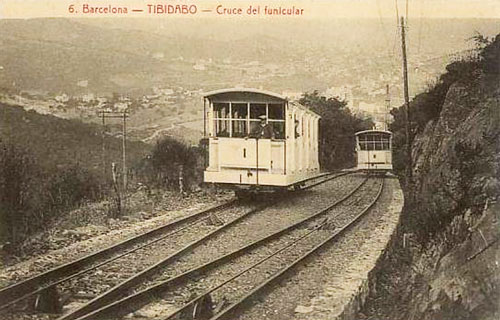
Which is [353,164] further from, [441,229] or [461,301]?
[461,301]

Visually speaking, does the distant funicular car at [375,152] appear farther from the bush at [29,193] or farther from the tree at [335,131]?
the bush at [29,193]

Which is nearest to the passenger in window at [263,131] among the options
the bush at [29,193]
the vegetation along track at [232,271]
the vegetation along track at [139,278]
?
the vegetation along track at [232,271]

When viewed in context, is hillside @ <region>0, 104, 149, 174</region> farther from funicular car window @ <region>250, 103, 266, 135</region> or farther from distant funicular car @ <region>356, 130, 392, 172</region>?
distant funicular car @ <region>356, 130, 392, 172</region>

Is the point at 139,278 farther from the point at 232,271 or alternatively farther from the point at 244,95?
the point at 244,95

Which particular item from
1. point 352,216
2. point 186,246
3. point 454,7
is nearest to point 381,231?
point 352,216

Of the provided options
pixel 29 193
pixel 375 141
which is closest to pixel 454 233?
pixel 29 193

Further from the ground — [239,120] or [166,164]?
[239,120]
